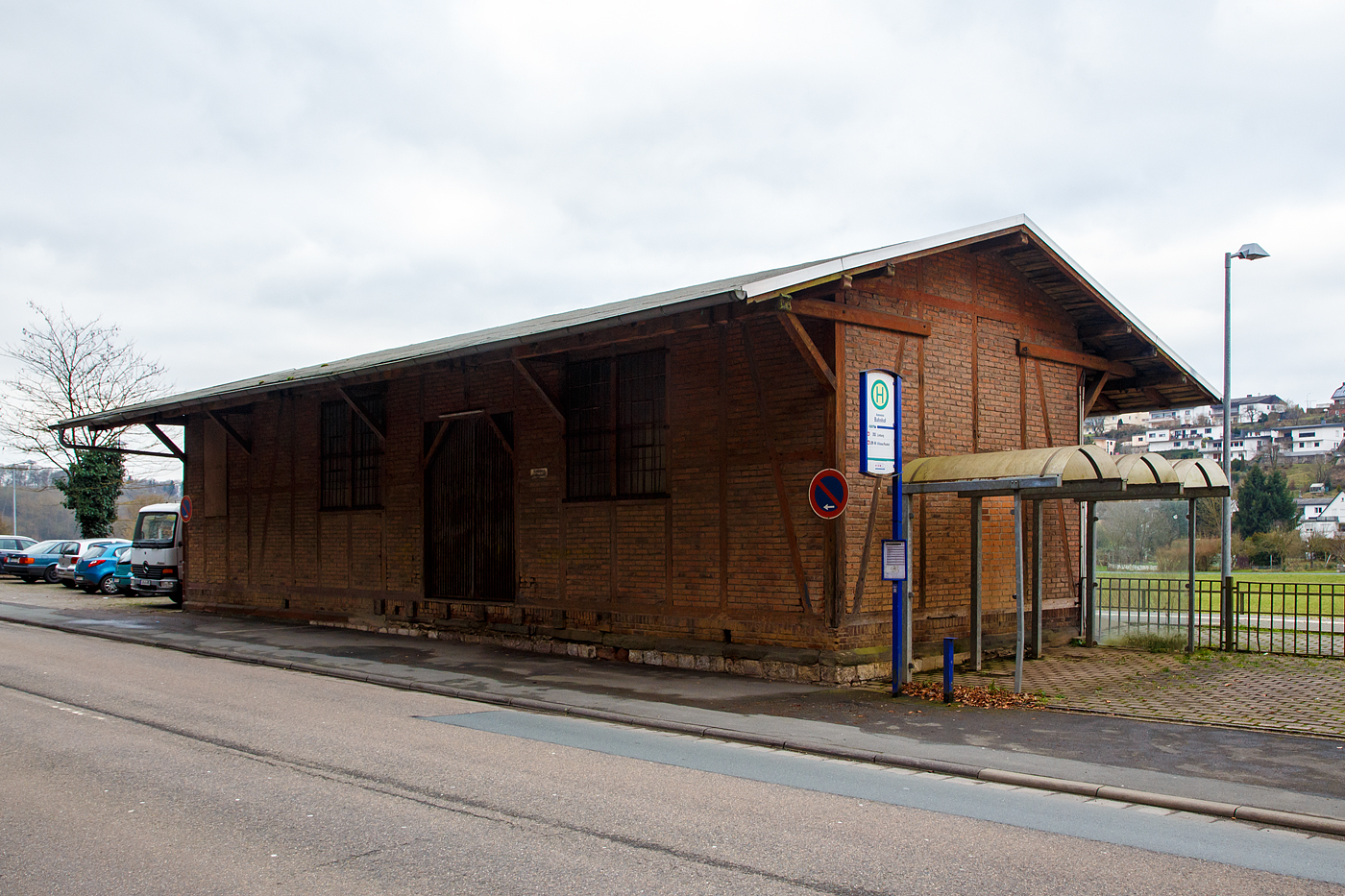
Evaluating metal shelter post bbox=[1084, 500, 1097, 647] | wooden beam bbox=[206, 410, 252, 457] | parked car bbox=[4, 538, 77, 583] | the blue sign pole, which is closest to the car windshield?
wooden beam bbox=[206, 410, 252, 457]

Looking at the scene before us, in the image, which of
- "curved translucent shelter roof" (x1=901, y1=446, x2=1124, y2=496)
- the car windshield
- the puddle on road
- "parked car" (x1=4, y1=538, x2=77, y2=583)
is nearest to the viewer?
"curved translucent shelter roof" (x1=901, y1=446, x2=1124, y2=496)

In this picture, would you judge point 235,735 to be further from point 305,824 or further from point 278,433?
point 278,433

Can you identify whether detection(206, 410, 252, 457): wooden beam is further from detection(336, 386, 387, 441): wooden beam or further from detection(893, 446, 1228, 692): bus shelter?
detection(893, 446, 1228, 692): bus shelter

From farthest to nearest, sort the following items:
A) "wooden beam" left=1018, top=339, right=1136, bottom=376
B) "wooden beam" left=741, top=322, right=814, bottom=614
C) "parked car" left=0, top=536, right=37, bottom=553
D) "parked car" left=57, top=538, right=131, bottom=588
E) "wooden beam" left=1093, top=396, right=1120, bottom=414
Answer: "parked car" left=0, top=536, right=37, bottom=553, "parked car" left=57, top=538, right=131, bottom=588, "wooden beam" left=1093, top=396, right=1120, bottom=414, "wooden beam" left=1018, top=339, right=1136, bottom=376, "wooden beam" left=741, top=322, right=814, bottom=614

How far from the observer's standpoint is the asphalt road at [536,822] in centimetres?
520

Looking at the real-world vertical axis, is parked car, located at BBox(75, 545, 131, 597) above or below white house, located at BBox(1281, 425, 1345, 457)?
below

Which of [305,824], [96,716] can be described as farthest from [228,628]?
[305,824]

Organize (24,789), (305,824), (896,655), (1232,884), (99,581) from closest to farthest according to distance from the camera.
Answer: (1232,884), (305,824), (24,789), (896,655), (99,581)

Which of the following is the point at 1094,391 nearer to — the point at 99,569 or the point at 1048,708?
the point at 1048,708

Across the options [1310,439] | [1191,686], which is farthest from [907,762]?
[1310,439]

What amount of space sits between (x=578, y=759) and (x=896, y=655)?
442cm

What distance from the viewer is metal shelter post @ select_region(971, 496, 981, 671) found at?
12.8 metres

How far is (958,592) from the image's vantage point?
1378 cm

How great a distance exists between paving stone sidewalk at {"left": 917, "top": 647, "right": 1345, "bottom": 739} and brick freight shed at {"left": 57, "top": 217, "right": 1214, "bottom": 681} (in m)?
1.22
